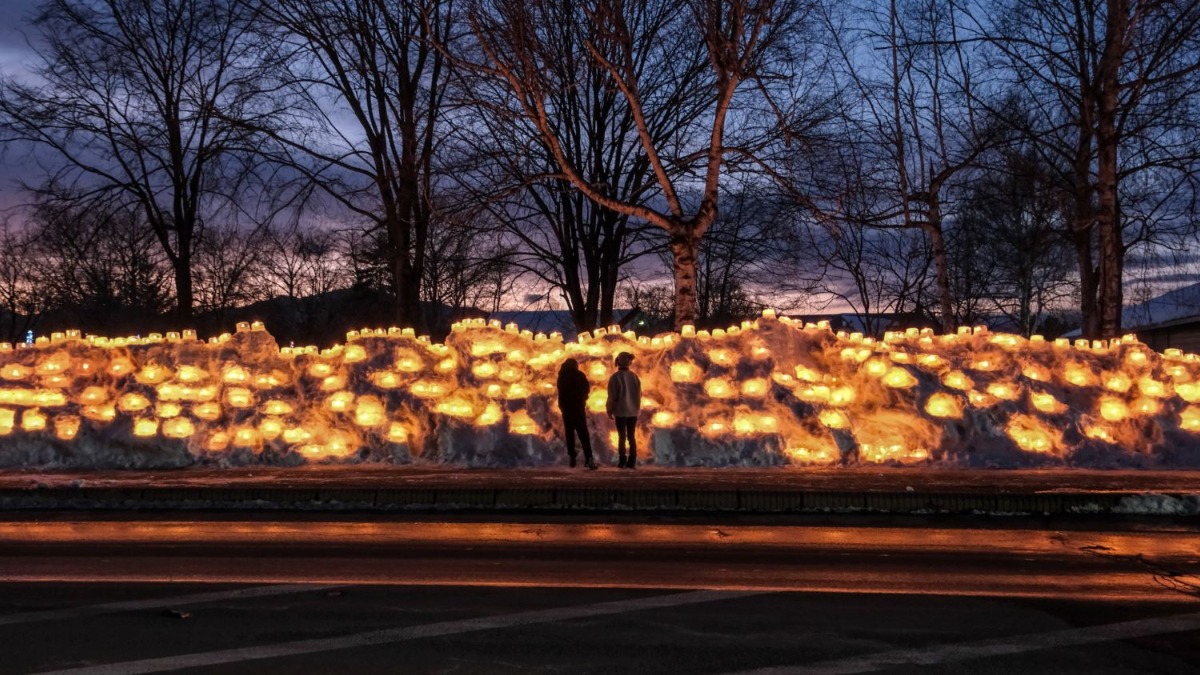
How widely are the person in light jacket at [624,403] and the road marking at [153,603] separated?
22.4 feet

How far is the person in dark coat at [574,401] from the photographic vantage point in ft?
47.3

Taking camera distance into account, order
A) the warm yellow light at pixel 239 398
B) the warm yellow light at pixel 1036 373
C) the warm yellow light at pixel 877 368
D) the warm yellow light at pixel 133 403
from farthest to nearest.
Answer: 1. the warm yellow light at pixel 239 398
2. the warm yellow light at pixel 133 403
3. the warm yellow light at pixel 1036 373
4. the warm yellow light at pixel 877 368

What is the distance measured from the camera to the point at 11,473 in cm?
1500

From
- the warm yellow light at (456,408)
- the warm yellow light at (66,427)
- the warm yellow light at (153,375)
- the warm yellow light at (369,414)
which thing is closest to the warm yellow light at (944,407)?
the warm yellow light at (456,408)

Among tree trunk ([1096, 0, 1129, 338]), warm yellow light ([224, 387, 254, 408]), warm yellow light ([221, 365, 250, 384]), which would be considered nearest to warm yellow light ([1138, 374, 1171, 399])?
tree trunk ([1096, 0, 1129, 338])

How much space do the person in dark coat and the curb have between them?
2.43 m

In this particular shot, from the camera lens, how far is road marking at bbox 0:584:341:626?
7.05 metres

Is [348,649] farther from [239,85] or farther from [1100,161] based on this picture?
[239,85]

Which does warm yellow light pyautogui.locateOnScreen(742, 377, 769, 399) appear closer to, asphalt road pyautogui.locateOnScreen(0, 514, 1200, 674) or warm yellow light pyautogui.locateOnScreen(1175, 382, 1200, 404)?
asphalt road pyautogui.locateOnScreen(0, 514, 1200, 674)

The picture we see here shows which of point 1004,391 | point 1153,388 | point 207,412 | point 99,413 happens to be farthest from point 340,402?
point 1153,388

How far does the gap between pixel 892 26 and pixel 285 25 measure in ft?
43.1

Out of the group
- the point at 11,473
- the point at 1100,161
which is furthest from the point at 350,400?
the point at 1100,161

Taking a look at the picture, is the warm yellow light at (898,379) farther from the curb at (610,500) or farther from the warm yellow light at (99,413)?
the warm yellow light at (99,413)

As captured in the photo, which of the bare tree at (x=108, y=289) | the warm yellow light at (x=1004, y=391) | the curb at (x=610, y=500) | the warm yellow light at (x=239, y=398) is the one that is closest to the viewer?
the curb at (x=610, y=500)
